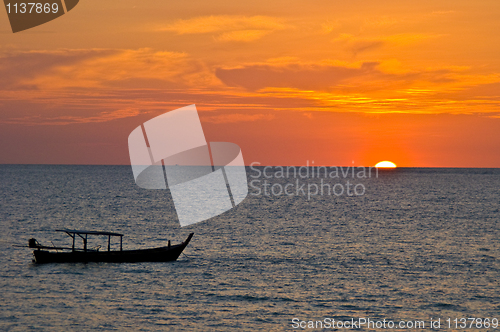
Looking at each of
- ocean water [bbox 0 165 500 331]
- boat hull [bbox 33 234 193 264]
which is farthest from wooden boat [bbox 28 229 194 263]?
ocean water [bbox 0 165 500 331]

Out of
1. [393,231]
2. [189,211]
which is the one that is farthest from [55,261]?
[189,211]

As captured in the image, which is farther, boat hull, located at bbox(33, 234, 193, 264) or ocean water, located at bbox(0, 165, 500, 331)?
boat hull, located at bbox(33, 234, 193, 264)

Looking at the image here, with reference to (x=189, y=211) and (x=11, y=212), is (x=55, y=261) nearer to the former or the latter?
(x=11, y=212)

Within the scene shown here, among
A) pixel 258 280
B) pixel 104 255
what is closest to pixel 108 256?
pixel 104 255

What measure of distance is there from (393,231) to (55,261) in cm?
4437

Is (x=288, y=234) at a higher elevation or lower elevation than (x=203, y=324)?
lower

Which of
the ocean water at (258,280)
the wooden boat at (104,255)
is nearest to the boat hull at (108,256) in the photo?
the wooden boat at (104,255)

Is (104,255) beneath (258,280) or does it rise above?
above

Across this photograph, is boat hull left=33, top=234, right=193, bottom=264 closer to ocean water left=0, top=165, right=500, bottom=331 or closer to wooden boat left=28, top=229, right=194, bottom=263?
wooden boat left=28, top=229, right=194, bottom=263

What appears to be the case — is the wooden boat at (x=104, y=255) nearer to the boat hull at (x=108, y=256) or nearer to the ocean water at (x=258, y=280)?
the boat hull at (x=108, y=256)

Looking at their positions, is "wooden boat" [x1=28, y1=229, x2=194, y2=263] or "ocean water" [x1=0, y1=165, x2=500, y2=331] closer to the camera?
"ocean water" [x1=0, y1=165, x2=500, y2=331]

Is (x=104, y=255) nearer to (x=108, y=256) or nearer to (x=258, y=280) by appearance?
(x=108, y=256)

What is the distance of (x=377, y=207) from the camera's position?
109 m

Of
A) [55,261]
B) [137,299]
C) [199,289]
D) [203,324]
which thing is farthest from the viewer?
[55,261]
